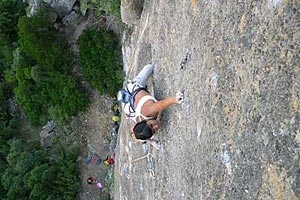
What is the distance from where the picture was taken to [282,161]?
4844mm

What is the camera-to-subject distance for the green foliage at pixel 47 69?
15.6 m

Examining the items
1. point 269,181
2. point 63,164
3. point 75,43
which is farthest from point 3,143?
point 269,181

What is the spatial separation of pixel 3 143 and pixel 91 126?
369 cm

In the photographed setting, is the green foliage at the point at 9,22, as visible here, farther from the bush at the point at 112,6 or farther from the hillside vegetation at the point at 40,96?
the bush at the point at 112,6

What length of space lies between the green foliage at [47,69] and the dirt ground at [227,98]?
764 centimetres

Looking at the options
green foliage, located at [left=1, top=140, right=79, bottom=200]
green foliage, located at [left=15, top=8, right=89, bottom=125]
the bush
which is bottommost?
green foliage, located at [left=1, top=140, right=79, bottom=200]

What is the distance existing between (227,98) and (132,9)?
4.36m

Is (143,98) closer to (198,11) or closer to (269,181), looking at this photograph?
(198,11)

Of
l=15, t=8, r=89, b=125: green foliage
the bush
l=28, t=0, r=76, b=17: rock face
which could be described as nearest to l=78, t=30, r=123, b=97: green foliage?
l=15, t=8, r=89, b=125: green foliage

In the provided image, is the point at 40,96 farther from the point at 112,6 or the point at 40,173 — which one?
the point at 112,6

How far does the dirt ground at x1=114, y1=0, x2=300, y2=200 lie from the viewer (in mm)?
4879

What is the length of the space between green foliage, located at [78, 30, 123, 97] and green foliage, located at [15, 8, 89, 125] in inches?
43.4

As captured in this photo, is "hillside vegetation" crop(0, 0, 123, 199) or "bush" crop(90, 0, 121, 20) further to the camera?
"hillside vegetation" crop(0, 0, 123, 199)

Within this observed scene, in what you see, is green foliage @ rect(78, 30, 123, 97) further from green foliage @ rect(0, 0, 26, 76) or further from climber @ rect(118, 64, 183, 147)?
climber @ rect(118, 64, 183, 147)
